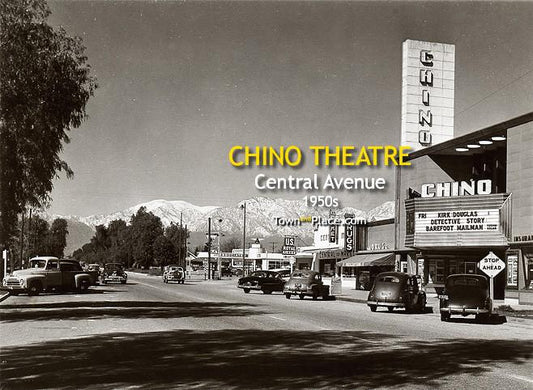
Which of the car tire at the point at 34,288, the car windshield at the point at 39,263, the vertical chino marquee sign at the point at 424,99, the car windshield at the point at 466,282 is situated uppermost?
the vertical chino marquee sign at the point at 424,99

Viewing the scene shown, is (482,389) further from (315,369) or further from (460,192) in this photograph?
(460,192)

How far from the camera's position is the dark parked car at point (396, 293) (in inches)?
1105

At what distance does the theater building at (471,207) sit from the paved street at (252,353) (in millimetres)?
14391

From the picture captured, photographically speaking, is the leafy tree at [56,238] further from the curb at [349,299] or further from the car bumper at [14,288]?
the curb at [349,299]

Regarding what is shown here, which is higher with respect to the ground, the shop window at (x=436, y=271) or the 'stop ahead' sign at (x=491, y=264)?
the 'stop ahead' sign at (x=491, y=264)

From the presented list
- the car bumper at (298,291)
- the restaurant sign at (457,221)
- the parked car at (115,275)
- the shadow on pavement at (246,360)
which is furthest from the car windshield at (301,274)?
the parked car at (115,275)

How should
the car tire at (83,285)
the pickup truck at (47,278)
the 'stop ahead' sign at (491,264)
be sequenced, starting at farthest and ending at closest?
the car tire at (83,285) → the pickup truck at (47,278) → the 'stop ahead' sign at (491,264)

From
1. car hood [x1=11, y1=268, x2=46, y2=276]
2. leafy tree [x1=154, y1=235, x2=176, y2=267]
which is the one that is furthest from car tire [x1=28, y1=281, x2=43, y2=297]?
leafy tree [x1=154, y1=235, x2=176, y2=267]

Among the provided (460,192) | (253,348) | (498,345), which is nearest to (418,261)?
(460,192)

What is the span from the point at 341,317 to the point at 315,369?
12.7 metres

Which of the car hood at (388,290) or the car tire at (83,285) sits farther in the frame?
the car tire at (83,285)

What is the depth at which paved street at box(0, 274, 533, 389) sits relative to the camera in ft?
33.3

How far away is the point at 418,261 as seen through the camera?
44.5 metres

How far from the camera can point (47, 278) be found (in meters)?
37.0
